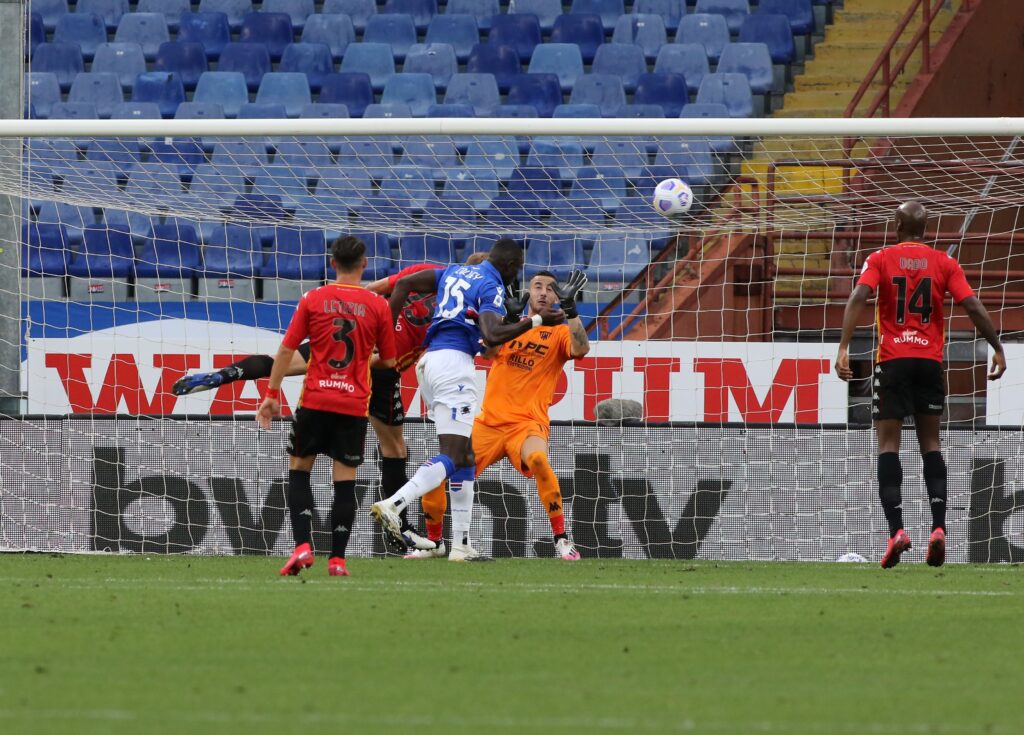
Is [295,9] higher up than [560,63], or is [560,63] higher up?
[295,9]

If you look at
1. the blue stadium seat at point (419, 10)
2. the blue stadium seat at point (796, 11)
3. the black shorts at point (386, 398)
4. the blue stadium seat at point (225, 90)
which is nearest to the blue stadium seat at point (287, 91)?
the blue stadium seat at point (225, 90)

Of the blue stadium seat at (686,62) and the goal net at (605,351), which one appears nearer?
the goal net at (605,351)

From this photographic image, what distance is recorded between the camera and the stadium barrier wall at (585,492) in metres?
10.1

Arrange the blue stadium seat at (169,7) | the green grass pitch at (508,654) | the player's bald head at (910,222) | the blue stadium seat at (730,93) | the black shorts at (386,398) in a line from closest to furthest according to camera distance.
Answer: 1. the green grass pitch at (508,654)
2. the player's bald head at (910,222)
3. the black shorts at (386,398)
4. the blue stadium seat at (730,93)
5. the blue stadium seat at (169,7)

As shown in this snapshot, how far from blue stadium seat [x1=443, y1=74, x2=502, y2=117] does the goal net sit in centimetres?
297

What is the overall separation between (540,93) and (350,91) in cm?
209

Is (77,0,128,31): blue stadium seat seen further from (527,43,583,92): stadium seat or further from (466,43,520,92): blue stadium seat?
(527,43,583,92): stadium seat

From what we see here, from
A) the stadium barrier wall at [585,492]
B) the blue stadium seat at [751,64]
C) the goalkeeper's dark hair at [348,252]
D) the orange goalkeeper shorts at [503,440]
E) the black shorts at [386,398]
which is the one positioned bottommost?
the stadium barrier wall at [585,492]

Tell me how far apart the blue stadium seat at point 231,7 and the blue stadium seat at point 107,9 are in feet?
3.16

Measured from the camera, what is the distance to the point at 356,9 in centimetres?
1878

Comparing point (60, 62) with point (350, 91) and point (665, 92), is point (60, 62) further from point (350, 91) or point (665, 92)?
point (665, 92)

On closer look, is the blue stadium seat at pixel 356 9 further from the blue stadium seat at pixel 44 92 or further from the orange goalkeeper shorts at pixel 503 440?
the orange goalkeeper shorts at pixel 503 440

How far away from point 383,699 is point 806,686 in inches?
46.0

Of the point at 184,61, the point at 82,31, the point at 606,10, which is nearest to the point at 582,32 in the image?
the point at 606,10
